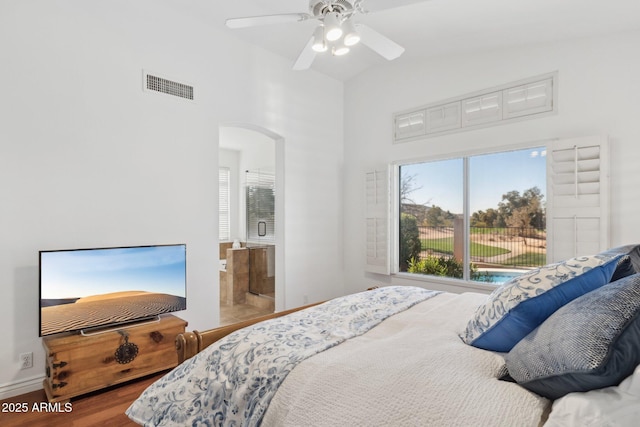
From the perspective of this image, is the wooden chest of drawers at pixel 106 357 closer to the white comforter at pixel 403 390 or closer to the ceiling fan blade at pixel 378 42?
the white comforter at pixel 403 390

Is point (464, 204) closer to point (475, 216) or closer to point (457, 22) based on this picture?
point (475, 216)

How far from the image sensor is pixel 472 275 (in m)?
3.69

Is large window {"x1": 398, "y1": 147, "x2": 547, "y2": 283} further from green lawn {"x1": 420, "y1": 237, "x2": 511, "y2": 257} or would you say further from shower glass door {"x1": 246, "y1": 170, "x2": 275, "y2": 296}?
shower glass door {"x1": 246, "y1": 170, "x2": 275, "y2": 296}

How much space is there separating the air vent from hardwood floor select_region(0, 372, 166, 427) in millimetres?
2500

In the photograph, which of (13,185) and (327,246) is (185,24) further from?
(327,246)

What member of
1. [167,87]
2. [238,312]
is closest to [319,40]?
[167,87]

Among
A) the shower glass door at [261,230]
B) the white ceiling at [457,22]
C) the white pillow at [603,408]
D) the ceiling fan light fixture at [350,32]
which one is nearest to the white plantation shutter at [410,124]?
the white ceiling at [457,22]

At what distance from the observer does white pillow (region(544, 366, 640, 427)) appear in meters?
0.73

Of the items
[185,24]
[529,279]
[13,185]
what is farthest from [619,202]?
[13,185]

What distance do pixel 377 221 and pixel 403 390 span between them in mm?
3397

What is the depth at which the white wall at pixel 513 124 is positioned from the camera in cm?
272

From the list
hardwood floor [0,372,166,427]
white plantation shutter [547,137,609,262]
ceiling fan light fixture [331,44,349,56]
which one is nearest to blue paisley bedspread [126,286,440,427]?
hardwood floor [0,372,166,427]

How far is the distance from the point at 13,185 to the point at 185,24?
2050 millimetres

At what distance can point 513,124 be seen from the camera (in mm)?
3305
